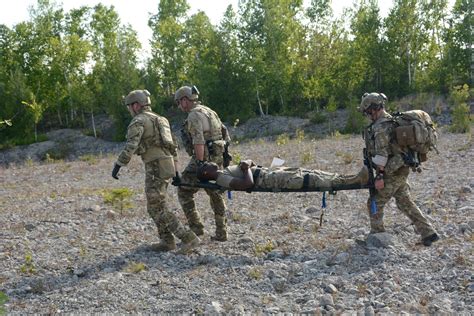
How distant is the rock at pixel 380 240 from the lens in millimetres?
7355

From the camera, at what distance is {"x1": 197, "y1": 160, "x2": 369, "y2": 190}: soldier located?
7.57m

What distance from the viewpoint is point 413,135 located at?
7094 millimetres

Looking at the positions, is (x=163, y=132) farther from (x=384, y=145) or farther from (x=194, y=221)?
(x=384, y=145)

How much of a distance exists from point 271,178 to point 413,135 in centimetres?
209

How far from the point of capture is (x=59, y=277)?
724 cm

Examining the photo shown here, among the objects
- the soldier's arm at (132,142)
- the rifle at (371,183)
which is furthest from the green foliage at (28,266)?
the rifle at (371,183)

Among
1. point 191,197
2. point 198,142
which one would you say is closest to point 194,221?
point 191,197

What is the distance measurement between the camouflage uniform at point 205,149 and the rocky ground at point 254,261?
388 millimetres

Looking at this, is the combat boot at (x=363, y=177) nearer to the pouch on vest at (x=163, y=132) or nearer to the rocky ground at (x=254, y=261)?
the rocky ground at (x=254, y=261)

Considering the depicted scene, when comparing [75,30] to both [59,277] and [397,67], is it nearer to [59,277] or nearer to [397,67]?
[397,67]

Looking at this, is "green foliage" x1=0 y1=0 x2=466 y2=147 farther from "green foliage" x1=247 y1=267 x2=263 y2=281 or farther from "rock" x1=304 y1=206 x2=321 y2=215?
"green foliage" x1=247 y1=267 x2=263 y2=281

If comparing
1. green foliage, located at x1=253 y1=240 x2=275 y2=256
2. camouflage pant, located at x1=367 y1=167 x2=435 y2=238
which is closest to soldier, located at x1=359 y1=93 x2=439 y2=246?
camouflage pant, located at x1=367 y1=167 x2=435 y2=238

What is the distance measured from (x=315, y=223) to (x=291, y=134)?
25358mm

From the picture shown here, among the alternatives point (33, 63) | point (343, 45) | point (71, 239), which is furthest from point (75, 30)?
point (71, 239)
